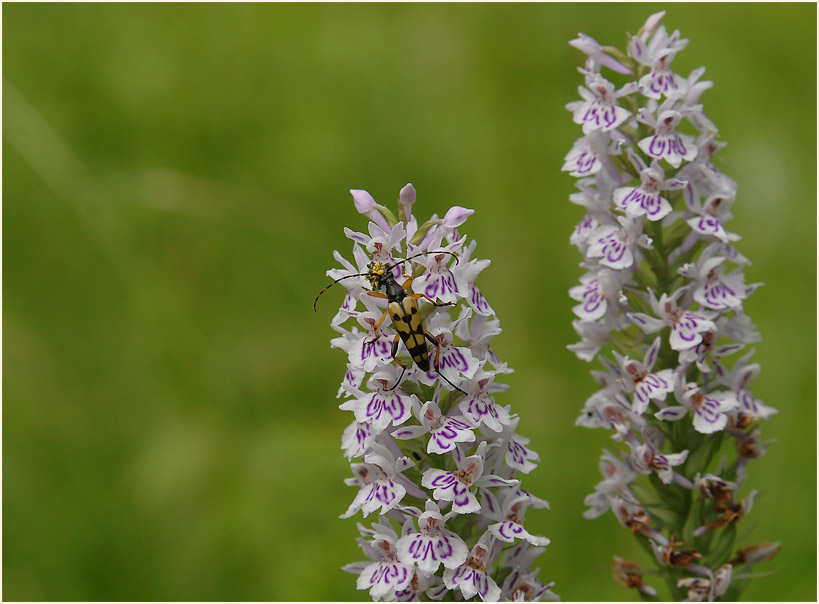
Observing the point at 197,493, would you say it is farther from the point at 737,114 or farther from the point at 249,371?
the point at 737,114

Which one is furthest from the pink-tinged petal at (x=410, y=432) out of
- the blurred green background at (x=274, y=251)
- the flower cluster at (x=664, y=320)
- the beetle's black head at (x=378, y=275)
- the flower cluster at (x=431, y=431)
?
the blurred green background at (x=274, y=251)

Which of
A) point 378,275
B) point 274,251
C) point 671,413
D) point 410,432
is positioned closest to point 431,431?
point 410,432

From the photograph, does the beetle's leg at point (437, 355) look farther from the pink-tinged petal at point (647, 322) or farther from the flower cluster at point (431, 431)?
the pink-tinged petal at point (647, 322)

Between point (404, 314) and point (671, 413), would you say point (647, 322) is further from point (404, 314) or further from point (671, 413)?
point (404, 314)

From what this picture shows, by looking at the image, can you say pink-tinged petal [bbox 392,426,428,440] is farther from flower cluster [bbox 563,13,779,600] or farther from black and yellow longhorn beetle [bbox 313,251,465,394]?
flower cluster [bbox 563,13,779,600]

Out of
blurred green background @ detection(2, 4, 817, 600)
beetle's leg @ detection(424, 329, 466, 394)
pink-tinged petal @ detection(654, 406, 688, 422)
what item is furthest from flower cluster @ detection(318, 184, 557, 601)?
blurred green background @ detection(2, 4, 817, 600)

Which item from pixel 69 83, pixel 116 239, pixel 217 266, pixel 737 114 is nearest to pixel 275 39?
pixel 69 83
